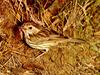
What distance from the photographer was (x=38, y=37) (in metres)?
6.11

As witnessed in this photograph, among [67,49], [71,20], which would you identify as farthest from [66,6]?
[67,49]

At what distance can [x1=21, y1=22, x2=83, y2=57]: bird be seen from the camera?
237 inches

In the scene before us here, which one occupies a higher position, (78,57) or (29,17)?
(29,17)

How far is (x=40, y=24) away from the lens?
6258 mm

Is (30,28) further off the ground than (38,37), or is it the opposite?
(30,28)

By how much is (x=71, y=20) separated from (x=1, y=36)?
0.94 metres

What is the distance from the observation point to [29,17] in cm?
631

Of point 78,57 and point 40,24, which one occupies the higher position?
point 40,24

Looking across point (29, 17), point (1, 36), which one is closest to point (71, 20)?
point (29, 17)

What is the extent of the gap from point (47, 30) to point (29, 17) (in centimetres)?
38

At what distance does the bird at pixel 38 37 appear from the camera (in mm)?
6023

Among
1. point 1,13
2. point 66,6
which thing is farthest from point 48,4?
point 1,13

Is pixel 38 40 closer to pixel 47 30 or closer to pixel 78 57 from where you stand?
pixel 47 30

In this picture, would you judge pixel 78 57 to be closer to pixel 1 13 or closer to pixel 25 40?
pixel 25 40
